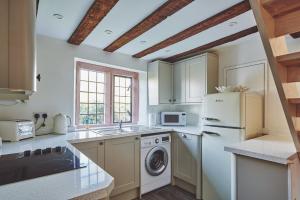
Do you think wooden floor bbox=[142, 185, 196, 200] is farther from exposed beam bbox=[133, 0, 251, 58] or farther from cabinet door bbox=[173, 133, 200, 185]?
exposed beam bbox=[133, 0, 251, 58]

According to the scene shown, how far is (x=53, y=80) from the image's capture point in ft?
7.68

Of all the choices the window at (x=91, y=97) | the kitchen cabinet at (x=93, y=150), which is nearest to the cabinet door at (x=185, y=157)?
the kitchen cabinet at (x=93, y=150)

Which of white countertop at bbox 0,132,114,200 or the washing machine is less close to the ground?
white countertop at bbox 0,132,114,200

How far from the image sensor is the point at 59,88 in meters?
2.39

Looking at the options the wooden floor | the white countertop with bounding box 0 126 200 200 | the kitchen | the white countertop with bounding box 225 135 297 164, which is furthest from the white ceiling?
the wooden floor

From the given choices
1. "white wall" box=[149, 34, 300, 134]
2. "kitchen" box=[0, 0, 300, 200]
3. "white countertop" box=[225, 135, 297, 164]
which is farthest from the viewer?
"white wall" box=[149, 34, 300, 134]

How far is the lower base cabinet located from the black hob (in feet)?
2.22

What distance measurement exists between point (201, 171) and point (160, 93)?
1.45m

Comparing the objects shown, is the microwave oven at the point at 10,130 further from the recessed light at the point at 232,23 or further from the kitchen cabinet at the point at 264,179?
the recessed light at the point at 232,23

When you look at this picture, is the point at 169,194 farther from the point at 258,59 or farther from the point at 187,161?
the point at 258,59

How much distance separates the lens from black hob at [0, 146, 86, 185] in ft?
3.07

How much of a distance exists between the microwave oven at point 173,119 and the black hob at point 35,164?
190 cm

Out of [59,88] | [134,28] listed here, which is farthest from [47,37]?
[134,28]

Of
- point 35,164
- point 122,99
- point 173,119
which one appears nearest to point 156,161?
point 173,119
